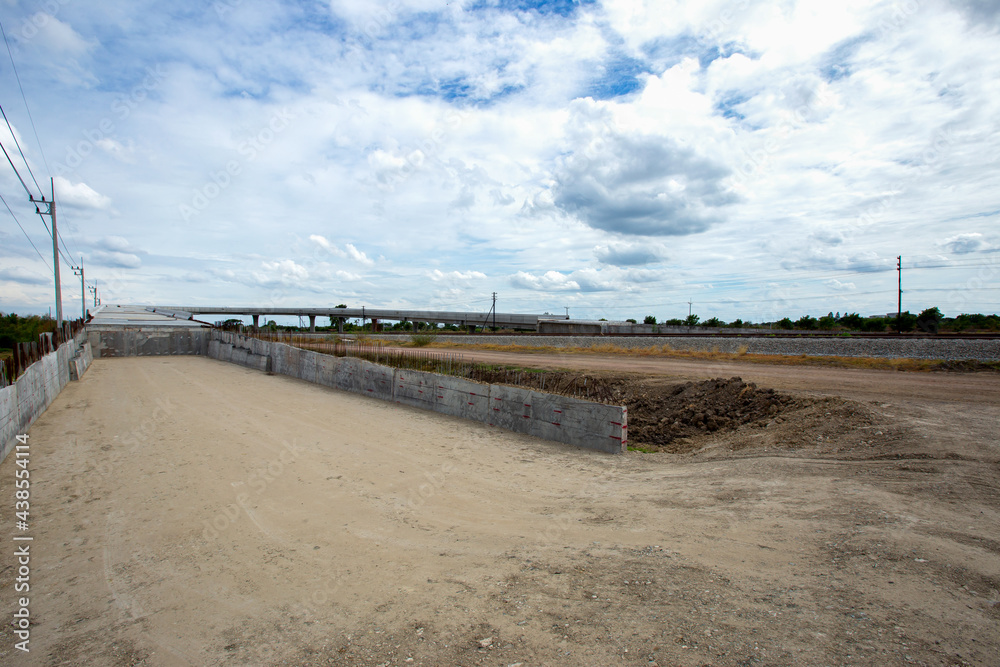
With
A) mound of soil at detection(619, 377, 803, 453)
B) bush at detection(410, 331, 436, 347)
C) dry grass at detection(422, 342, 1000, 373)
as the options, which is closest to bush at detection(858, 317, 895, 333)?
dry grass at detection(422, 342, 1000, 373)

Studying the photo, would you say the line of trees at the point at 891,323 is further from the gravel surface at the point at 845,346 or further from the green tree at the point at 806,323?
the gravel surface at the point at 845,346

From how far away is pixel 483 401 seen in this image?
41.0 ft

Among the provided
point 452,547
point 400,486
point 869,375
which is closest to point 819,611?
point 452,547

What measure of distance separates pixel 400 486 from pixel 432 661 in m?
4.38

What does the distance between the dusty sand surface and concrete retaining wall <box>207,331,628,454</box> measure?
0.66 m

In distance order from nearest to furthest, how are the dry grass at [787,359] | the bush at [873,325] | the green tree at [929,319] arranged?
the dry grass at [787,359] → the green tree at [929,319] → the bush at [873,325]

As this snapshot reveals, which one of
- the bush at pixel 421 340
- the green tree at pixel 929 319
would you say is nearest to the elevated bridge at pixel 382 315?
the bush at pixel 421 340

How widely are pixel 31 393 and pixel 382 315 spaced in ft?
276

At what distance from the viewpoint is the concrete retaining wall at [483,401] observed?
32.0ft

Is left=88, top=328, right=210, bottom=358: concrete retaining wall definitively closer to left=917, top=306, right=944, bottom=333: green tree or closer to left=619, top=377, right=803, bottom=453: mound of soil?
left=619, top=377, right=803, bottom=453: mound of soil

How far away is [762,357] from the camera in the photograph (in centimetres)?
2338

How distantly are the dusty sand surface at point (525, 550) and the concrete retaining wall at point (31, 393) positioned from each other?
2.31ft

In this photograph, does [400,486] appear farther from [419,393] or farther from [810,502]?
[419,393]

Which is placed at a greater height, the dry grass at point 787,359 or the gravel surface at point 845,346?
the gravel surface at point 845,346
